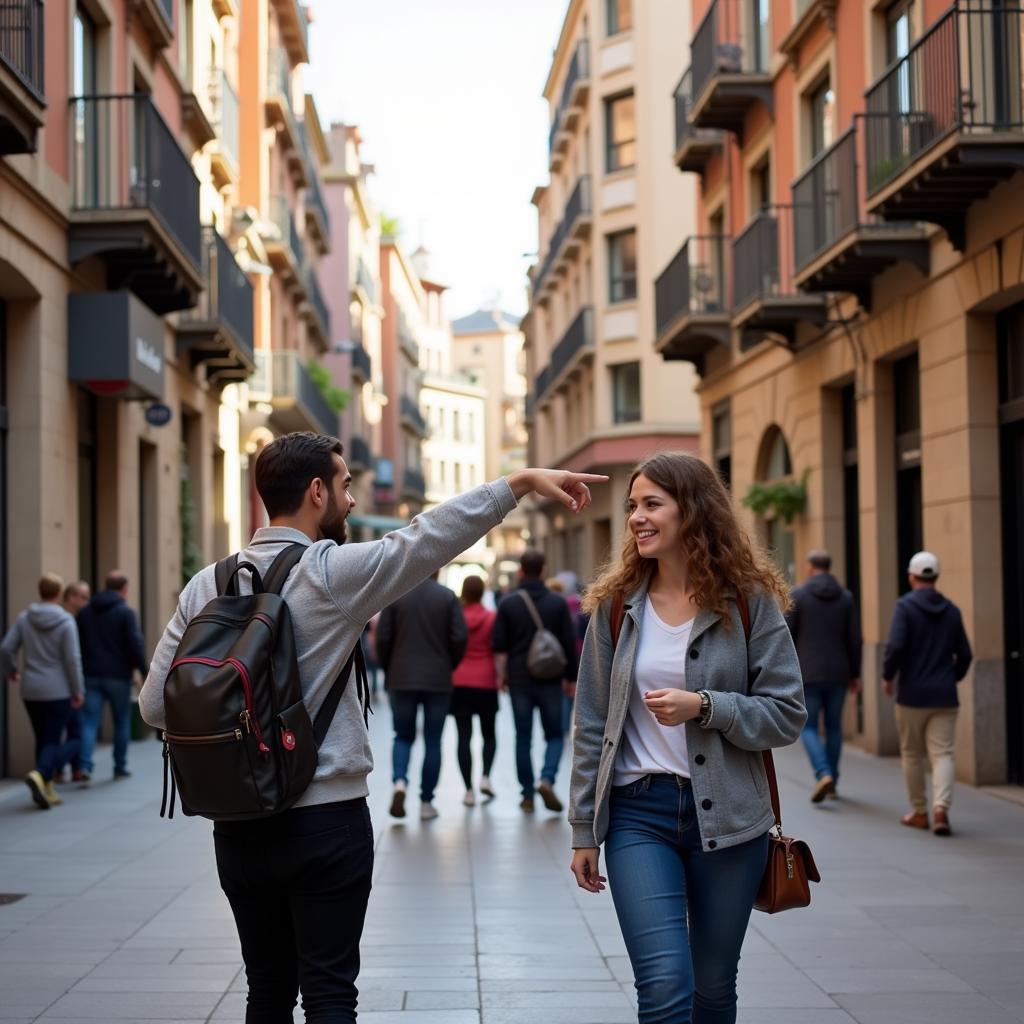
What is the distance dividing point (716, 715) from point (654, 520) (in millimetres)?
566

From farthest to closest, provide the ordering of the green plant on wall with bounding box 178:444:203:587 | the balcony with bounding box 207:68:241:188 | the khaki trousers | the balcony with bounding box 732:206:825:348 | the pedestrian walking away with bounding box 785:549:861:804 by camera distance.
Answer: the balcony with bounding box 207:68:241:188 < the green plant on wall with bounding box 178:444:203:587 < the balcony with bounding box 732:206:825:348 < the pedestrian walking away with bounding box 785:549:861:804 < the khaki trousers

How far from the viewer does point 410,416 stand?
254ft

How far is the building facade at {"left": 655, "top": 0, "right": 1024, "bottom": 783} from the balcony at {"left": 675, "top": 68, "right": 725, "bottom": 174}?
83 mm

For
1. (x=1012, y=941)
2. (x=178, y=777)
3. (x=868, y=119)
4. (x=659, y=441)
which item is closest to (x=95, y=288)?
(x=868, y=119)

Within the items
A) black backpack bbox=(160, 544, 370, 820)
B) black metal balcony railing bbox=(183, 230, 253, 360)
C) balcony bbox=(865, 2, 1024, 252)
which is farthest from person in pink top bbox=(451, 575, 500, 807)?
black metal balcony railing bbox=(183, 230, 253, 360)

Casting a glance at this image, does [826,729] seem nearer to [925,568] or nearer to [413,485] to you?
[925,568]

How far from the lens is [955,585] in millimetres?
14023

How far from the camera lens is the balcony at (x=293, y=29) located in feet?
116

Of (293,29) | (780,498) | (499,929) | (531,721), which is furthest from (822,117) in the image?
(293,29)

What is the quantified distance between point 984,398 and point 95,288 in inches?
357

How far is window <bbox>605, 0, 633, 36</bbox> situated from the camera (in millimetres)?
40094

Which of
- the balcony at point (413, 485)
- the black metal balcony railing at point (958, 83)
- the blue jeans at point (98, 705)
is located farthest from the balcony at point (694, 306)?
the balcony at point (413, 485)

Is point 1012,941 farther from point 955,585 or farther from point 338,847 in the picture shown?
point 955,585

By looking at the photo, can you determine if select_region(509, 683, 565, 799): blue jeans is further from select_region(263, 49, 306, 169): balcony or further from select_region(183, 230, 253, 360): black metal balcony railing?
select_region(263, 49, 306, 169): balcony
